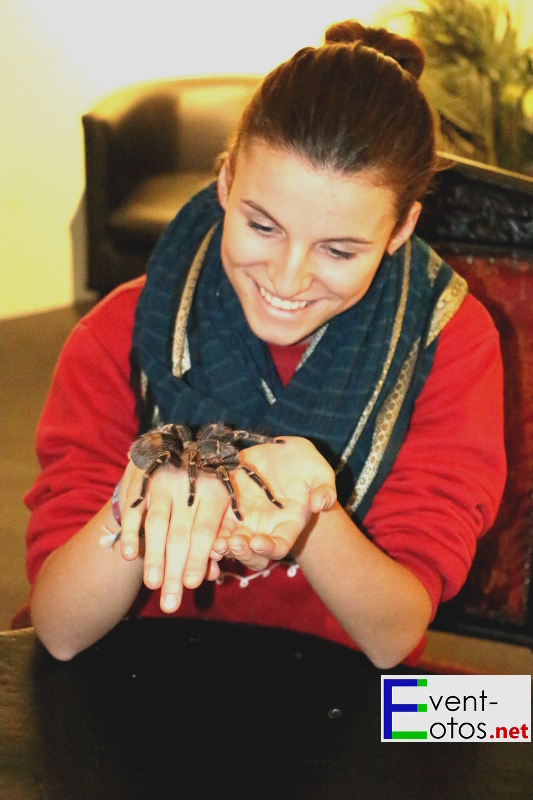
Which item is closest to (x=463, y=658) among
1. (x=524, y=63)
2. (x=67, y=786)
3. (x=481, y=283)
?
(x=481, y=283)

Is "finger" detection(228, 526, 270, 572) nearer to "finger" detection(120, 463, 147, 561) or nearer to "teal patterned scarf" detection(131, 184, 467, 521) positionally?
"finger" detection(120, 463, 147, 561)

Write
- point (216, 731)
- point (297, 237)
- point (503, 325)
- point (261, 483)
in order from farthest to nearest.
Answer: point (503, 325) < point (297, 237) < point (261, 483) < point (216, 731)

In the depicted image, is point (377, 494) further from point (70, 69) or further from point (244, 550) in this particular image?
point (70, 69)

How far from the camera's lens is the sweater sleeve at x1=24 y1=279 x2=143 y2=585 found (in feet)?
3.68

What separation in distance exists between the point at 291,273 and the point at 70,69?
3419 mm

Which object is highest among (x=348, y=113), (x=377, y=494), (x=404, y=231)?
(x=348, y=113)

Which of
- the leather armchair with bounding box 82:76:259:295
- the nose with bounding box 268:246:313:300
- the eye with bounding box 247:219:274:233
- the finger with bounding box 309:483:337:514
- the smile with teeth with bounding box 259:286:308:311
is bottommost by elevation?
the leather armchair with bounding box 82:76:259:295

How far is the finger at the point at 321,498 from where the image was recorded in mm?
884

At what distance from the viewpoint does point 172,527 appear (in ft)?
2.82

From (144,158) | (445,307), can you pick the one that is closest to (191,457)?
(445,307)

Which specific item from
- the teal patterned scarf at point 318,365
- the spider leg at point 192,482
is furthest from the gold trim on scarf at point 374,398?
the spider leg at point 192,482

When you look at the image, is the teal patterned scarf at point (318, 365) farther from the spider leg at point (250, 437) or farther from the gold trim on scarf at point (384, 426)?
the spider leg at point (250, 437)

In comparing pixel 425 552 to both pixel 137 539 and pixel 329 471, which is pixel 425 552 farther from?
pixel 137 539

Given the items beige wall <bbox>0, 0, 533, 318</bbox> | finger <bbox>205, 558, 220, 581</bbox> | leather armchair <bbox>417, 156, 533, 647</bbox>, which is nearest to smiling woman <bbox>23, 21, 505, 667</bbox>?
finger <bbox>205, 558, 220, 581</bbox>
